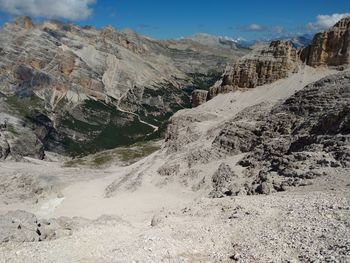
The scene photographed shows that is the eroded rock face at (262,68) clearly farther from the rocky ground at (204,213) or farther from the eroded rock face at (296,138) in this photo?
the eroded rock face at (296,138)

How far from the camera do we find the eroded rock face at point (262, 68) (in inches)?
4227

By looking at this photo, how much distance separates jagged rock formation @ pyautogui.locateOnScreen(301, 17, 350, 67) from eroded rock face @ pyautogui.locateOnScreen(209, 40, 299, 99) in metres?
4.37

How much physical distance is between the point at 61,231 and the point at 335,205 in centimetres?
1929

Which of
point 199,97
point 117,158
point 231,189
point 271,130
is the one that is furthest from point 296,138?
point 117,158

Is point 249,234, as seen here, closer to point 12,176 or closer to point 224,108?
point 12,176

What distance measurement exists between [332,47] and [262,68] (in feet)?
54.0

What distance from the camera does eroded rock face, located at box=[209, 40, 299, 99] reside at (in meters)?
107

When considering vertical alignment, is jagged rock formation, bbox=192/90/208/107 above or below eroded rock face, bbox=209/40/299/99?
below

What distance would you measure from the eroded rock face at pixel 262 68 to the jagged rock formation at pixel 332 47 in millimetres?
4372

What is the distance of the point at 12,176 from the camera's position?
88.2 metres

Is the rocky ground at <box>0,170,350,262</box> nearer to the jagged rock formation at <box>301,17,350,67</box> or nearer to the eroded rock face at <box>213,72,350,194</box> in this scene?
the eroded rock face at <box>213,72,350,194</box>

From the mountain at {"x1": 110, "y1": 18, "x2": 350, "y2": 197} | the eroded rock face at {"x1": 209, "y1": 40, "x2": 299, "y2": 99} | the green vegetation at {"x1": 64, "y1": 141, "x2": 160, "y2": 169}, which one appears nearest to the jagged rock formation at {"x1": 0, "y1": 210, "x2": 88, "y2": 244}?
the mountain at {"x1": 110, "y1": 18, "x2": 350, "y2": 197}

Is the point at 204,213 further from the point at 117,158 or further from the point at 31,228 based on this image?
the point at 117,158

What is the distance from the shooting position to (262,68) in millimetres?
109875
